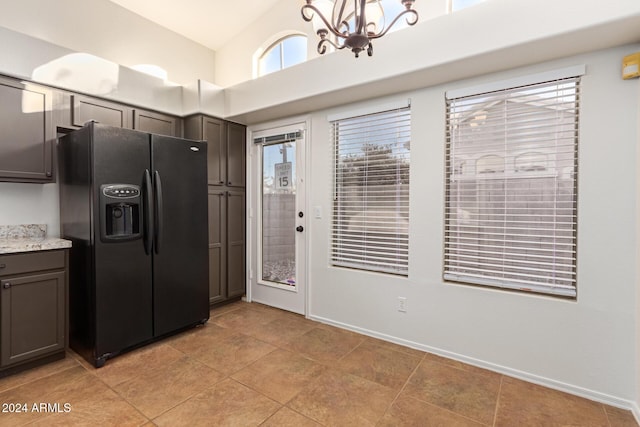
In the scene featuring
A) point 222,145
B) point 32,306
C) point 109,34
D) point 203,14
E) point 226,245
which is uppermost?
point 203,14

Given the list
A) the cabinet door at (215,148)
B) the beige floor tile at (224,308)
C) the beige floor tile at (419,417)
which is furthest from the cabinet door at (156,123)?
the beige floor tile at (419,417)

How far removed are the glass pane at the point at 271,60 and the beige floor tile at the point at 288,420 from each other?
138 inches

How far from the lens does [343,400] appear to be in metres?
1.97

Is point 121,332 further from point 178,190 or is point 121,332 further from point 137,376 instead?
point 178,190

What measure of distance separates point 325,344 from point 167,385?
1.26 metres

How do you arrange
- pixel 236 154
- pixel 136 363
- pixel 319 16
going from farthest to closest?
pixel 236 154, pixel 136 363, pixel 319 16

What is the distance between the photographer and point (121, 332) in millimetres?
2459

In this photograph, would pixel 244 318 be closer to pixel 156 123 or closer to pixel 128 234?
pixel 128 234

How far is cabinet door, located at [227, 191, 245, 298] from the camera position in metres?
3.72

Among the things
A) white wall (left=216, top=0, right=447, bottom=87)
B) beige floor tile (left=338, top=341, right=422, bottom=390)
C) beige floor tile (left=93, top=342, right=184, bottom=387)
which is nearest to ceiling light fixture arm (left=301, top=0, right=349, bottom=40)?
white wall (left=216, top=0, right=447, bottom=87)

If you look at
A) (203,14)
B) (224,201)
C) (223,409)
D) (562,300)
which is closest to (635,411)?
(562,300)

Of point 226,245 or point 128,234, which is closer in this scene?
point 128,234

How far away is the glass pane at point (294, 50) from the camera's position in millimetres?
→ 3493

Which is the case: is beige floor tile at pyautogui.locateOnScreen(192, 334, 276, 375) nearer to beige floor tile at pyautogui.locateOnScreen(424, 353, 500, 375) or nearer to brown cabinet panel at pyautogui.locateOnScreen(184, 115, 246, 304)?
brown cabinet panel at pyautogui.locateOnScreen(184, 115, 246, 304)
